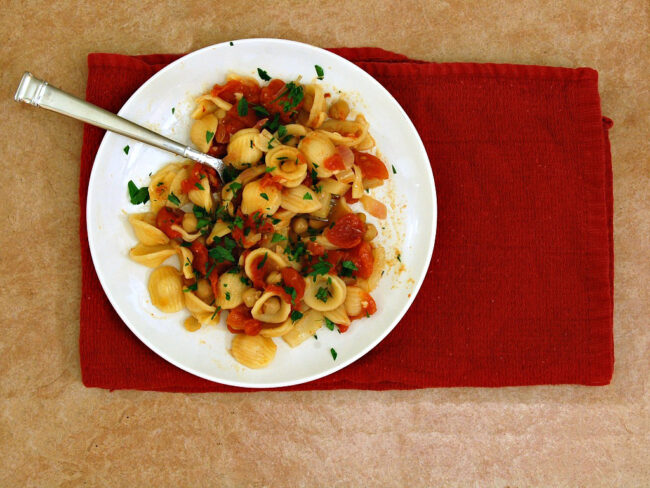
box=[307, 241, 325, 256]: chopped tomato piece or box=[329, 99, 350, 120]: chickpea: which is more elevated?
box=[329, 99, 350, 120]: chickpea

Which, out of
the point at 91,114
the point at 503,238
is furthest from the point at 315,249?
the point at 91,114

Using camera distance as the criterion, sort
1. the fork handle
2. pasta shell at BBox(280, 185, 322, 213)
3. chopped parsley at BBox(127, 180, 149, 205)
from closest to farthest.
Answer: the fork handle, pasta shell at BBox(280, 185, 322, 213), chopped parsley at BBox(127, 180, 149, 205)

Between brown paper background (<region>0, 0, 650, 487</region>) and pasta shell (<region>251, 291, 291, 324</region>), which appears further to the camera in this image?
brown paper background (<region>0, 0, 650, 487</region>)

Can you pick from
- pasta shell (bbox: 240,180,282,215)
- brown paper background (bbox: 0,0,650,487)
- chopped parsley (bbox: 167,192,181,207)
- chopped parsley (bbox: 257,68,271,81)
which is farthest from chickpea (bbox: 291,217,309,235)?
brown paper background (bbox: 0,0,650,487)

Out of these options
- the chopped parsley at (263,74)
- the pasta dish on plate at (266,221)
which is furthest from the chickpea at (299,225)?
the chopped parsley at (263,74)

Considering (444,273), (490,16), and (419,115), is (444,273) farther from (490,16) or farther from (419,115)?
(490,16)

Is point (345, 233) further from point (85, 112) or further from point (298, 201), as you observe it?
point (85, 112)

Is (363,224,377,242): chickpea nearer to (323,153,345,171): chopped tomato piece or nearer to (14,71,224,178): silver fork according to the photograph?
(323,153,345,171): chopped tomato piece
